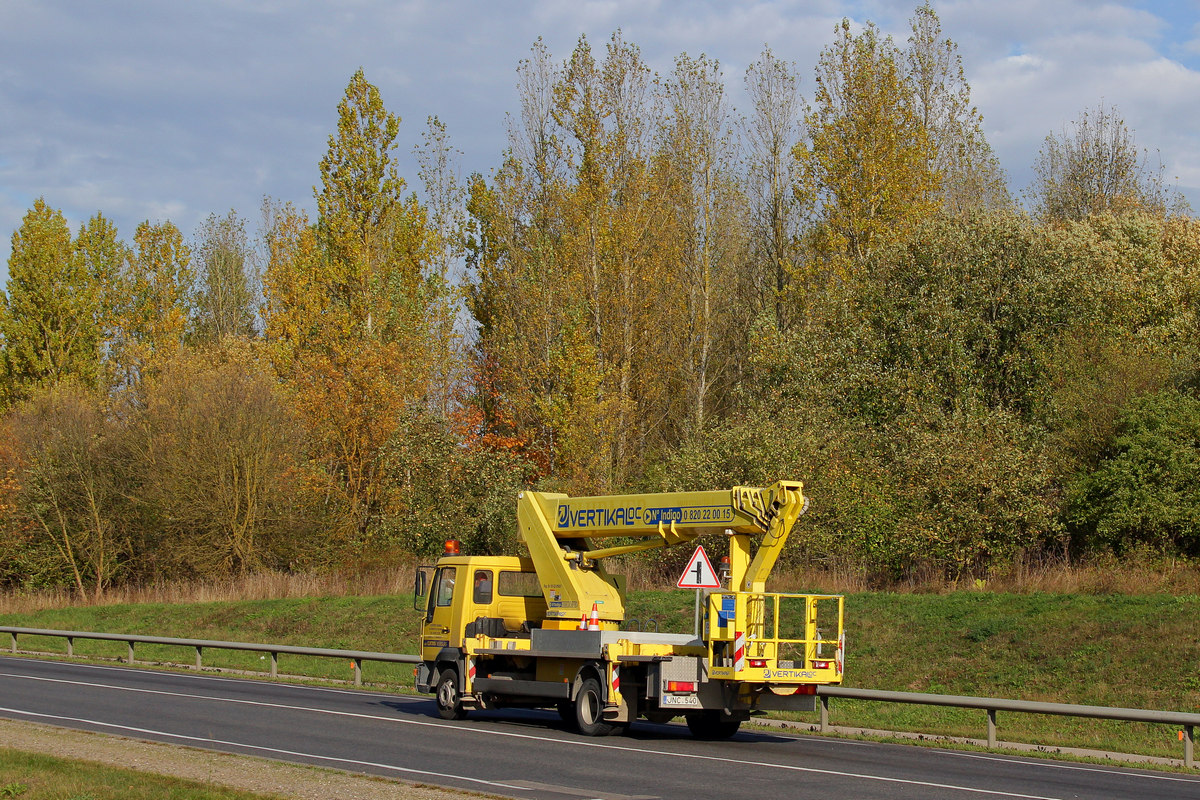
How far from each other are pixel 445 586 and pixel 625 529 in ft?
12.0

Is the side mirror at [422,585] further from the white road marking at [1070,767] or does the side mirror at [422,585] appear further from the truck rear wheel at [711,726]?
the white road marking at [1070,767]

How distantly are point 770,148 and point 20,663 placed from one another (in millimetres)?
37665

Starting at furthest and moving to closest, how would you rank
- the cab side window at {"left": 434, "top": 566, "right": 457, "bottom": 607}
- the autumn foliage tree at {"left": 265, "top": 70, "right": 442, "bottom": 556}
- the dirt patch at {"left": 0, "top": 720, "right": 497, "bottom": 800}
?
the autumn foliage tree at {"left": 265, "top": 70, "right": 442, "bottom": 556} < the cab side window at {"left": 434, "top": 566, "right": 457, "bottom": 607} < the dirt patch at {"left": 0, "top": 720, "right": 497, "bottom": 800}

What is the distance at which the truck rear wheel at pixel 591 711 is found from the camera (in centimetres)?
1582

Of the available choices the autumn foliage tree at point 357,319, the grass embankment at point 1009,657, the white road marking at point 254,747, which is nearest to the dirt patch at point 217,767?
the white road marking at point 254,747

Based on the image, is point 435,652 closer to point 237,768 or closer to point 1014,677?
point 237,768

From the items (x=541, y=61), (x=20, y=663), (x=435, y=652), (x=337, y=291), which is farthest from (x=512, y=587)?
(x=541, y=61)

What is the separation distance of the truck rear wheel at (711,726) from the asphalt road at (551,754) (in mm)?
176

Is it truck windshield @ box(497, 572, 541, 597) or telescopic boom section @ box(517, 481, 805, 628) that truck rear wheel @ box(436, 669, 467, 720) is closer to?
truck windshield @ box(497, 572, 541, 597)

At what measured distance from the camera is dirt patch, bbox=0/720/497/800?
33.2 feet

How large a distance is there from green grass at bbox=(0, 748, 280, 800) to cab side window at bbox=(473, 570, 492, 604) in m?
7.42

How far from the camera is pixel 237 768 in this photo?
453 inches

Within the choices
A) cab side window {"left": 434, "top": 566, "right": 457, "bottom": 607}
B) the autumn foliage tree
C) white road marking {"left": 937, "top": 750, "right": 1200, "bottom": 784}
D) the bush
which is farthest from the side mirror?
the autumn foliage tree

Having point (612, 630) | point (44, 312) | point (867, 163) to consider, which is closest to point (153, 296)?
point (44, 312)
